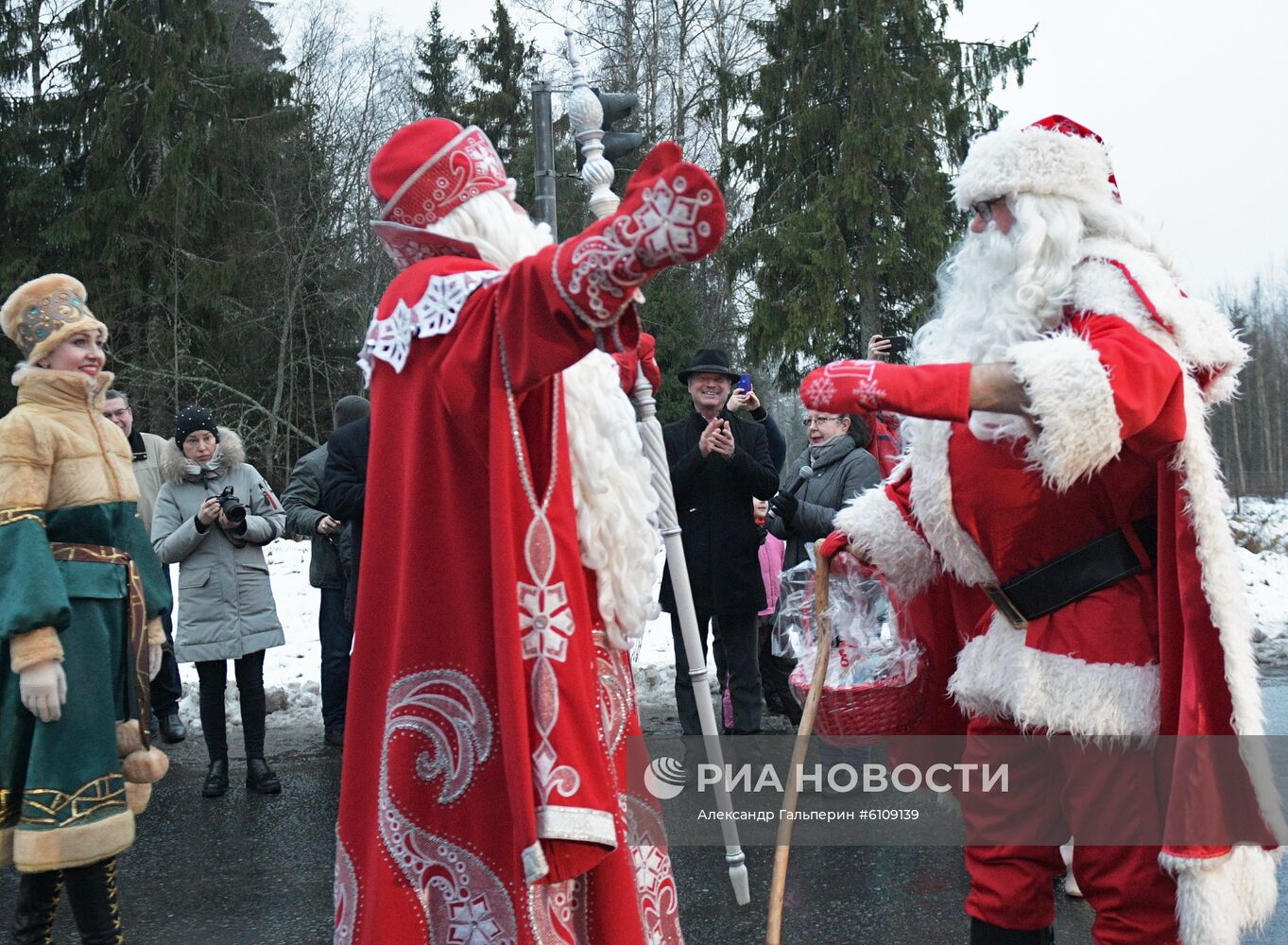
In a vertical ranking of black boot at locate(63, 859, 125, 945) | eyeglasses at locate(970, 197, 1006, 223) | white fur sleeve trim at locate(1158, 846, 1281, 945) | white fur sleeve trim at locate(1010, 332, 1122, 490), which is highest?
eyeglasses at locate(970, 197, 1006, 223)

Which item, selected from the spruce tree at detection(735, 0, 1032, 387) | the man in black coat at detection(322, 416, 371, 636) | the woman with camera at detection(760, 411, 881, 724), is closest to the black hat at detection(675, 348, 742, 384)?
the woman with camera at detection(760, 411, 881, 724)

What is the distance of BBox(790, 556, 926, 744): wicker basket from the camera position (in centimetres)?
331

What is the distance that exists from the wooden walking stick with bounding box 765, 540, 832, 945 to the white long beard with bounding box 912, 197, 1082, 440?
2.39ft

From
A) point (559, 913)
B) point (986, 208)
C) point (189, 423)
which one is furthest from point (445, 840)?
point (189, 423)

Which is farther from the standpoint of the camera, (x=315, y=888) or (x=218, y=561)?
(x=218, y=561)

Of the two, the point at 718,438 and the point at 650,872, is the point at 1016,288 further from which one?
the point at 718,438

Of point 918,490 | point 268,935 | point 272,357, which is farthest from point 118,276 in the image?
point 918,490

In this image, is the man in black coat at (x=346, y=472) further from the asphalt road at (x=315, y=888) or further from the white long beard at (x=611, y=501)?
the white long beard at (x=611, y=501)

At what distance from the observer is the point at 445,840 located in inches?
90.9

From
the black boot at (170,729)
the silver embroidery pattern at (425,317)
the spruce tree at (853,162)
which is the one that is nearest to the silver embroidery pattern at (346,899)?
the silver embroidery pattern at (425,317)

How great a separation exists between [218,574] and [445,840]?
447cm

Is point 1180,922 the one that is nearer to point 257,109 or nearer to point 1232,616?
point 1232,616

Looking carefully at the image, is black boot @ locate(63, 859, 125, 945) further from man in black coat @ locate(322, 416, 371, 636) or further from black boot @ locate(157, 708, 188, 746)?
black boot @ locate(157, 708, 188, 746)

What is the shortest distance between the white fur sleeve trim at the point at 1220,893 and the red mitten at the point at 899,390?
1126mm
